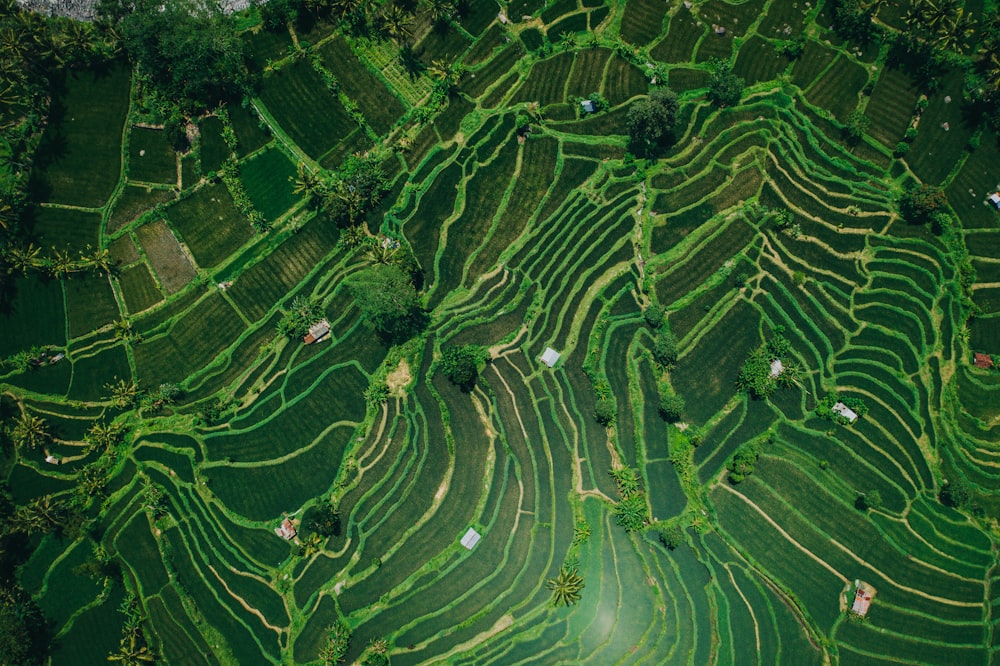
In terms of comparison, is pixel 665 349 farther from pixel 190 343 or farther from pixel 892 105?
pixel 190 343

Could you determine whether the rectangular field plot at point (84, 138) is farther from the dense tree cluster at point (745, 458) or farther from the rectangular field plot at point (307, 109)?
the dense tree cluster at point (745, 458)

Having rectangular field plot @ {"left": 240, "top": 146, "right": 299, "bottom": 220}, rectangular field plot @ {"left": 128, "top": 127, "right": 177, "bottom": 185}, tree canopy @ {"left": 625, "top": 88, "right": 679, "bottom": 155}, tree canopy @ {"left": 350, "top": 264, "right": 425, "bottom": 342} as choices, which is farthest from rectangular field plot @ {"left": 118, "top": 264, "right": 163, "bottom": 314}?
tree canopy @ {"left": 625, "top": 88, "right": 679, "bottom": 155}

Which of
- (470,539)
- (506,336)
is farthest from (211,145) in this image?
(470,539)

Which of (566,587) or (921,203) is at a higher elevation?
(921,203)

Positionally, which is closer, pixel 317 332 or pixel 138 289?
pixel 317 332

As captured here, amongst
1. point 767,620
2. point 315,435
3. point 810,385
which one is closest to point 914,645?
point 767,620

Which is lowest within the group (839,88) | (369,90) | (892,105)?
(369,90)

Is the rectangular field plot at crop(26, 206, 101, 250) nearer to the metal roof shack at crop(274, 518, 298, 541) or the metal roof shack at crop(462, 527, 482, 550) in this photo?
the metal roof shack at crop(274, 518, 298, 541)

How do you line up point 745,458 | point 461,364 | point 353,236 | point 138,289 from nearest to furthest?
point 461,364
point 745,458
point 353,236
point 138,289
